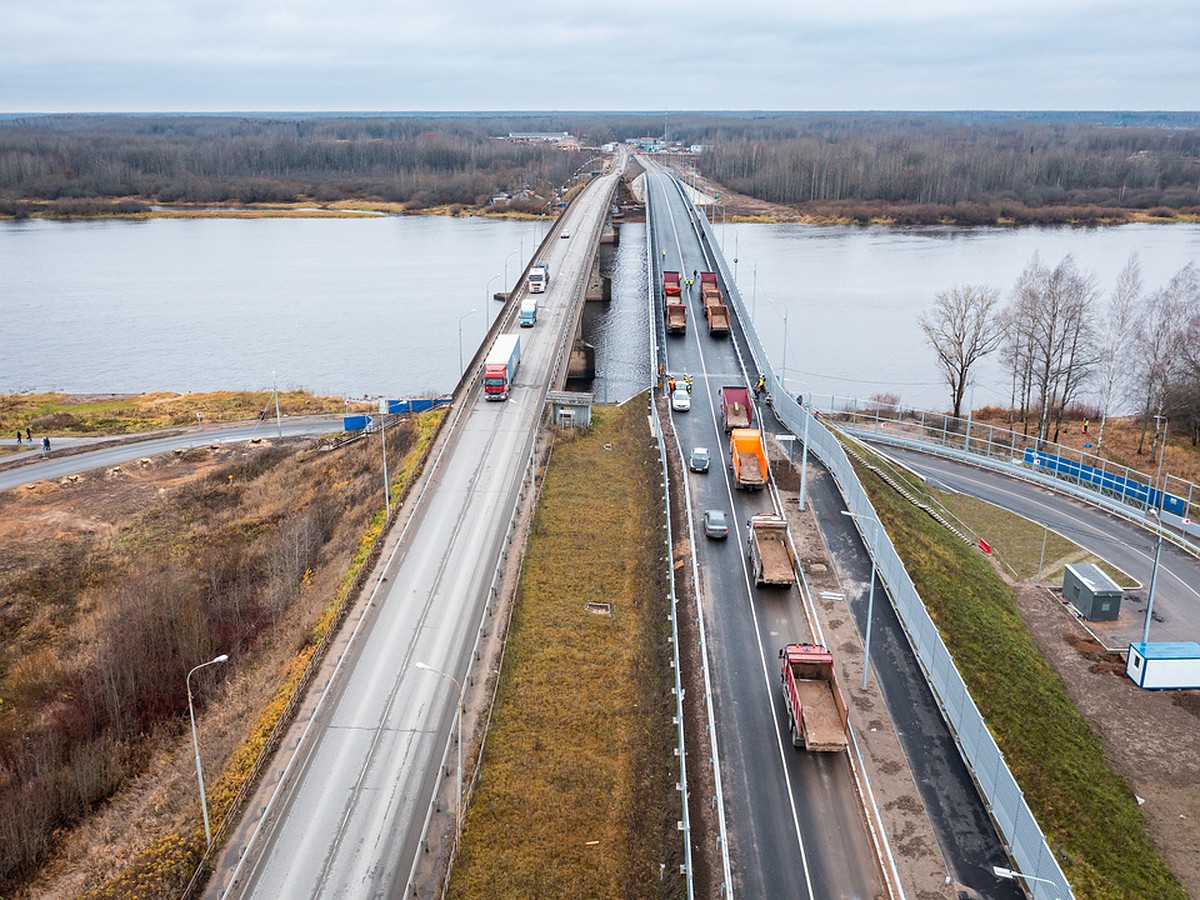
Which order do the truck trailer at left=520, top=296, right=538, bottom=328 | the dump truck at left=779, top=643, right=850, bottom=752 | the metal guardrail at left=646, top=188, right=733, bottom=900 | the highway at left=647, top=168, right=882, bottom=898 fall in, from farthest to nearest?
the truck trailer at left=520, top=296, right=538, bottom=328, the dump truck at left=779, top=643, right=850, bottom=752, the highway at left=647, top=168, right=882, bottom=898, the metal guardrail at left=646, top=188, right=733, bottom=900

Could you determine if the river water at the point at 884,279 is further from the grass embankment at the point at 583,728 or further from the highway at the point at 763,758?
the grass embankment at the point at 583,728

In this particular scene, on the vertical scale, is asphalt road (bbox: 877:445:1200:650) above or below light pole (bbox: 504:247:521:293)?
below

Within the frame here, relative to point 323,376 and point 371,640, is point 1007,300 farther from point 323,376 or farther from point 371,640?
point 371,640

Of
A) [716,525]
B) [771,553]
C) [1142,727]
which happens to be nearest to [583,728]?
[771,553]

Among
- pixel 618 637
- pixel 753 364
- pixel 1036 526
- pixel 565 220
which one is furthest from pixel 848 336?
pixel 618 637

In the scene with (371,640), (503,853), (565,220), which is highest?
(565,220)

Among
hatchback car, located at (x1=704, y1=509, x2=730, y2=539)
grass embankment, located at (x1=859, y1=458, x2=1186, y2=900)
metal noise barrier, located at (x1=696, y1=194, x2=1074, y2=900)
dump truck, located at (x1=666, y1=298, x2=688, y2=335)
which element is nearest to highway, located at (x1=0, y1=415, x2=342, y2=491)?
dump truck, located at (x1=666, y1=298, x2=688, y2=335)

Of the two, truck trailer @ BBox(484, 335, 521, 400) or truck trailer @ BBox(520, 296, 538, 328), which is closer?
truck trailer @ BBox(484, 335, 521, 400)

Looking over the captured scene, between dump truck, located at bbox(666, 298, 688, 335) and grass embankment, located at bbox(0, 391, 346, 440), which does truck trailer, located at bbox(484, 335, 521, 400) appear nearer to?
dump truck, located at bbox(666, 298, 688, 335)
